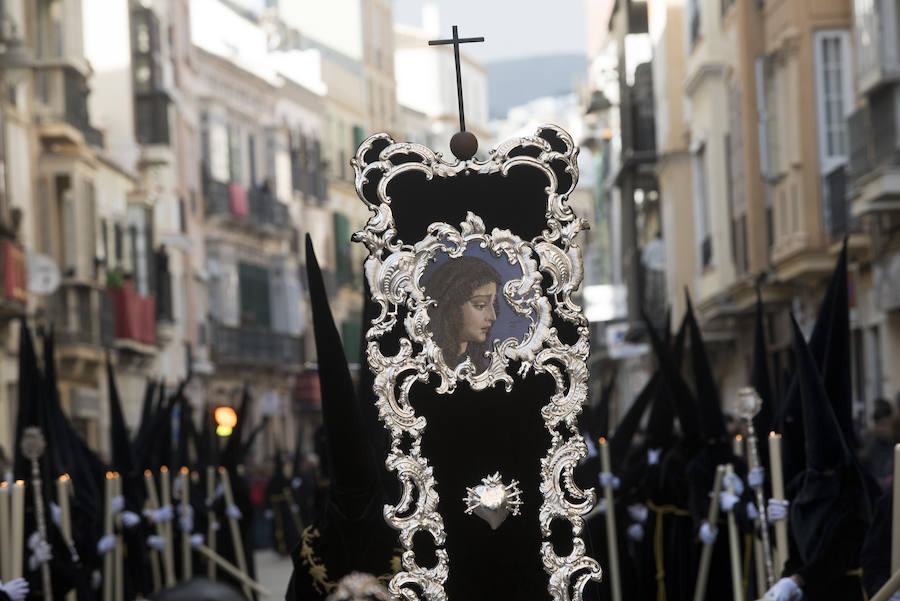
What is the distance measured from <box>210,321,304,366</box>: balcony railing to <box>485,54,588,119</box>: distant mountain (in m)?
102

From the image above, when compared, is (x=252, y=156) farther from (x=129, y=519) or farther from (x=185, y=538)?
(x=129, y=519)

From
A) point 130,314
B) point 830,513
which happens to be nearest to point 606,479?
point 830,513

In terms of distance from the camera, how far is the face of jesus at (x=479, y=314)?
7.45m

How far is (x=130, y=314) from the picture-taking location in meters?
42.8

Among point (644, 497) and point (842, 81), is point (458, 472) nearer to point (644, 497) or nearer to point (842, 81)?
point (644, 497)

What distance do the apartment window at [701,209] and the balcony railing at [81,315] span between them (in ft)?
38.6

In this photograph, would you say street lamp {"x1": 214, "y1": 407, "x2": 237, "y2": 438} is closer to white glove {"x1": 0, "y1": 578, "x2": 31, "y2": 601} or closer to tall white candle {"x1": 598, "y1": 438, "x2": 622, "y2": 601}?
tall white candle {"x1": 598, "y1": 438, "x2": 622, "y2": 601}

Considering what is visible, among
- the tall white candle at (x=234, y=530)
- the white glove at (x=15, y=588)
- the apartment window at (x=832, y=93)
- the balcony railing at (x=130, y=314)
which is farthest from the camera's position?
the balcony railing at (x=130, y=314)

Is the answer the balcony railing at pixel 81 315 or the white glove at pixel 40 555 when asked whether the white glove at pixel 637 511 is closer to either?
the white glove at pixel 40 555

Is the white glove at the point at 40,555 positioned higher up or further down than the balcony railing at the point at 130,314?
further down

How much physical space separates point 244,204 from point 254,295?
3.38m

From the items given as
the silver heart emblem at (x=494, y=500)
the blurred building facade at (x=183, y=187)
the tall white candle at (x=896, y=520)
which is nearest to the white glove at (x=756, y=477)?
the tall white candle at (x=896, y=520)

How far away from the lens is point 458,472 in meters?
7.41

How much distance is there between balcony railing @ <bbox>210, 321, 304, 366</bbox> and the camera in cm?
5553
